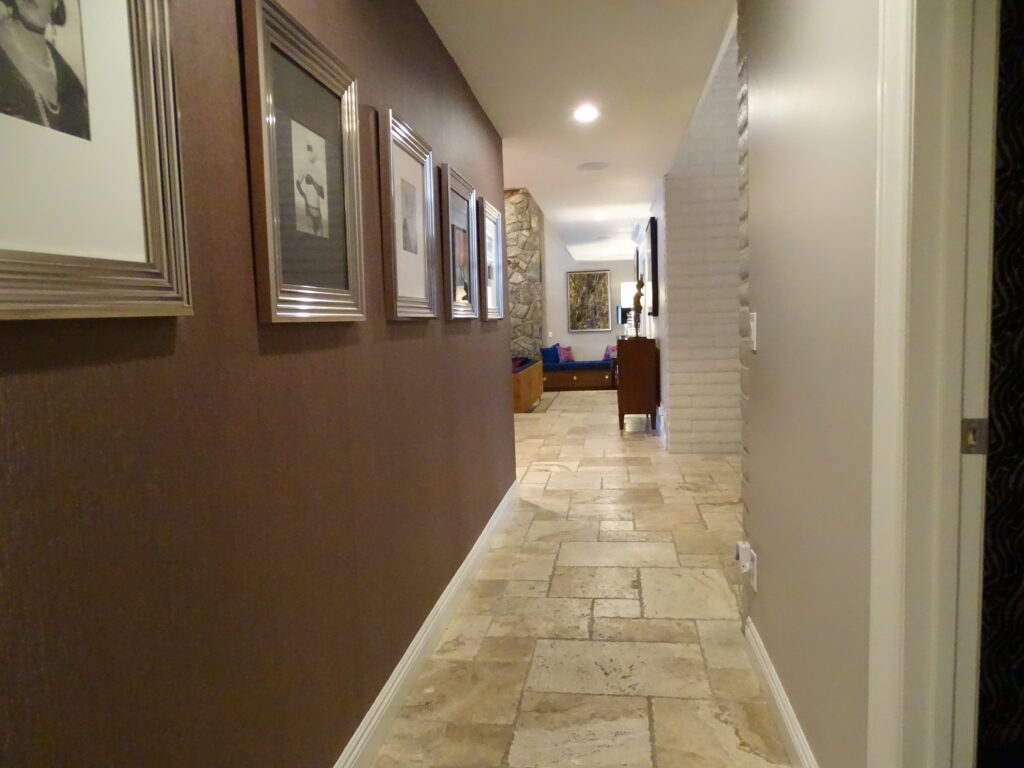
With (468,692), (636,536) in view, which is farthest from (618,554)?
(468,692)

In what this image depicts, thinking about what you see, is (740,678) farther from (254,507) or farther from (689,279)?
(689,279)

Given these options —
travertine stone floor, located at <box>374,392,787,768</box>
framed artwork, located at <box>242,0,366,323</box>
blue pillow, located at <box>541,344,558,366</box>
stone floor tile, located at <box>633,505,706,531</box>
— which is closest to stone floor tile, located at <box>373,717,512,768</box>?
travertine stone floor, located at <box>374,392,787,768</box>

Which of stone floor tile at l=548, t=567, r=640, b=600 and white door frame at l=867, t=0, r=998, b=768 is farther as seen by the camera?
stone floor tile at l=548, t=567, r=640, b=600

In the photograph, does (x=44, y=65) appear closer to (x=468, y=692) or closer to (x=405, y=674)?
(x=405, y=674)

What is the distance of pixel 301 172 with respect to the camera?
1424mm

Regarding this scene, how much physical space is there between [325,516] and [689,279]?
15.2 ft

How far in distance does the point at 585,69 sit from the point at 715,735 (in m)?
2.79

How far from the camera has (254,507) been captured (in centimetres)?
124

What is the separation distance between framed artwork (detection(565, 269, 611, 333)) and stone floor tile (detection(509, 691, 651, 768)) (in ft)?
35.5

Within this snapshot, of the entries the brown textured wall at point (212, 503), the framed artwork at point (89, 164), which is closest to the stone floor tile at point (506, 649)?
the brown textured wall at point (212, 503)

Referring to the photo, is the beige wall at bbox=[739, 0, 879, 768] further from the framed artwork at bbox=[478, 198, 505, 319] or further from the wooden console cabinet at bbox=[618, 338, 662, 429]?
the wooden console cabinet at bbox=[618, 338, 662, 429]

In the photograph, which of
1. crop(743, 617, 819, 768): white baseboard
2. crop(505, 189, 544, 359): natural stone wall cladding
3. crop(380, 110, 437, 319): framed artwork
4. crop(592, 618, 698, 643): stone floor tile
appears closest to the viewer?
crop(743, 617, 819, 768): white baseboard

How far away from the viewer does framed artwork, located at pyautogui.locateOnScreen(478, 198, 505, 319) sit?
3.35 meters

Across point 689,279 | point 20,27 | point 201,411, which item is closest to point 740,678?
point 201,411
